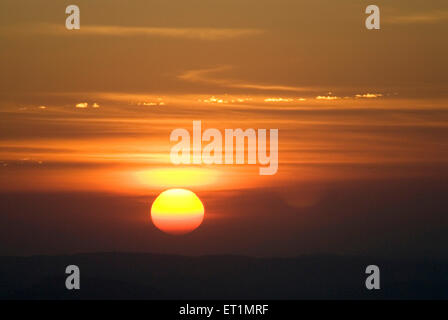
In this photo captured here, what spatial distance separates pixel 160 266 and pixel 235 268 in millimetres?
7924

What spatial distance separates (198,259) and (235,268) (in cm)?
689
